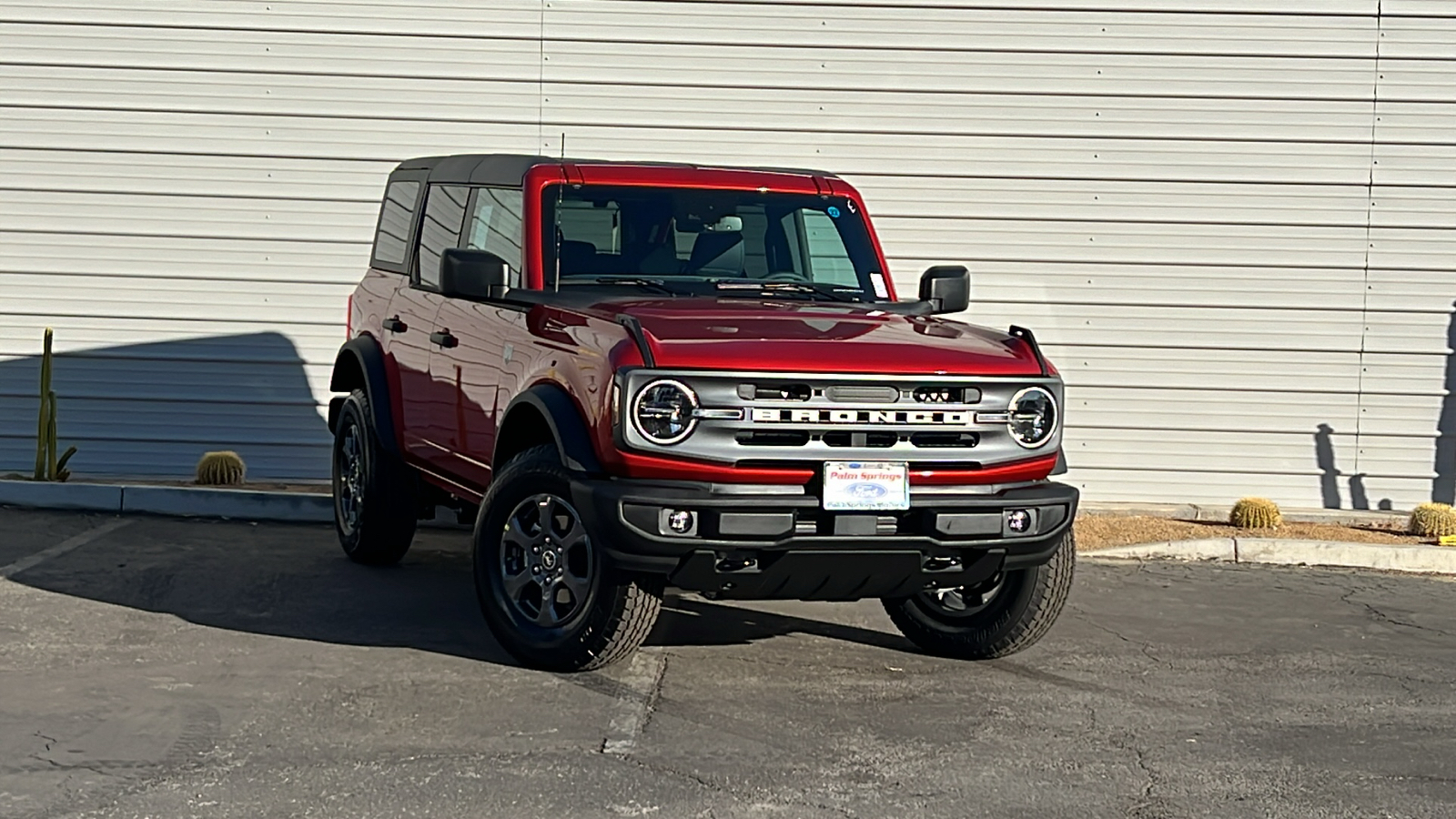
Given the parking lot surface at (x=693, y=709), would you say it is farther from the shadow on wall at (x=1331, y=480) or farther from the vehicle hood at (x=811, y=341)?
the shadow on wall at (x=1331, y=480)

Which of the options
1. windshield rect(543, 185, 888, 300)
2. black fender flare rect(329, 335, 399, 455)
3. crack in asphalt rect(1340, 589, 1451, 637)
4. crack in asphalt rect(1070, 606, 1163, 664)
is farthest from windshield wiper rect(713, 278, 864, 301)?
crack in asphalt rect(1340, 589, 1451, 637)

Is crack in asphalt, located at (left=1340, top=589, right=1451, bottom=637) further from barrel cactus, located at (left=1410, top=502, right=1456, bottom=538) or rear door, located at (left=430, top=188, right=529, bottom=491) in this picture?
rear door, located at (left=430, top=188, right=529, bottom=491)

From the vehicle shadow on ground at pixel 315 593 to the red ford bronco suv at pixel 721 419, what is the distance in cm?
53

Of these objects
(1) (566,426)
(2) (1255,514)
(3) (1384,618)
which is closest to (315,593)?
(1) (566,426)

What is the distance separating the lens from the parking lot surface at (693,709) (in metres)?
5.41

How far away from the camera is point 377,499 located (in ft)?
29.7

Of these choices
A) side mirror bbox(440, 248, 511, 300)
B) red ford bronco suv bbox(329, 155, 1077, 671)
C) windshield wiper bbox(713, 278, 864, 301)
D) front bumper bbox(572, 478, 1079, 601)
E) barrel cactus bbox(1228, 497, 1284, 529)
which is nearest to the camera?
front bumper bbox(572, 478, 1079, 601)

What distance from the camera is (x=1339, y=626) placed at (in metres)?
8.56

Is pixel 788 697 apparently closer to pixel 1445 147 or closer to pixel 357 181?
pixel 357 181

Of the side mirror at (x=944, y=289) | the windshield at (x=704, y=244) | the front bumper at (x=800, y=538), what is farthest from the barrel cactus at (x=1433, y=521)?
the front bumper at (x=800, y=538)

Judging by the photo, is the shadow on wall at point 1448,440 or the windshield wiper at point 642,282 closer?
the windshield wiper at point 642,282

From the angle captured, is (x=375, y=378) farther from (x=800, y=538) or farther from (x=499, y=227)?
(x=800, y=538)

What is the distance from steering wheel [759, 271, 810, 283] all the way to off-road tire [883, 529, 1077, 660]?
141 cm

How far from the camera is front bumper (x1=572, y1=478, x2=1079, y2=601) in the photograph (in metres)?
6.34
